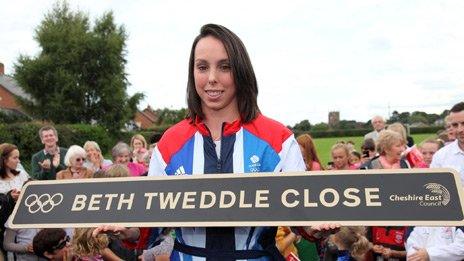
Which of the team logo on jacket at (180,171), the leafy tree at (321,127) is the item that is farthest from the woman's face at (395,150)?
the leafy tree at (321,127)

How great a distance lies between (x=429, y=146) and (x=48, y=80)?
32.9m

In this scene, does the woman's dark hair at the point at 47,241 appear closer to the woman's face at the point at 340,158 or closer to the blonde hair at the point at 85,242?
the blonde hair at the point at 85,242

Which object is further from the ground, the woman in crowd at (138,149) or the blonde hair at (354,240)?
the woman in crowd at (138,149)

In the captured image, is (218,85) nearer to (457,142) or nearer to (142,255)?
(142,255)

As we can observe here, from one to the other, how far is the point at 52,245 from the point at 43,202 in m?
2.24

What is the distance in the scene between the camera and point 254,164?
2.51m

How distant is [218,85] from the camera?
254cm

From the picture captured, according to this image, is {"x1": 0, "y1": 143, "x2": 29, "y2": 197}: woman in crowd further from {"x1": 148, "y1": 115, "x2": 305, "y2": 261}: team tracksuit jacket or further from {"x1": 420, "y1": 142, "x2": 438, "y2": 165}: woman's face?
{"x1": 420, "y1": 142, "x2": 438, "y2": 165}: woman's face

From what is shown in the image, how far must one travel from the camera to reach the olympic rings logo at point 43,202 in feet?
8.70

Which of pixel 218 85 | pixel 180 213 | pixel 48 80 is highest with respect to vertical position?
pixel 48 80

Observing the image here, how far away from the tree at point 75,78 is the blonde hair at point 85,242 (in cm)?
3308

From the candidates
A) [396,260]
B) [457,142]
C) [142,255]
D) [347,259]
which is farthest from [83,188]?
[457,142]

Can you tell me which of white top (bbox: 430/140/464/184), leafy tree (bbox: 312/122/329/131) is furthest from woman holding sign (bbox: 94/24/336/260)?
leafy tree (bbox: 312/122/329/131)

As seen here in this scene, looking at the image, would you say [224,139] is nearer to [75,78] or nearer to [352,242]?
[352,242]
